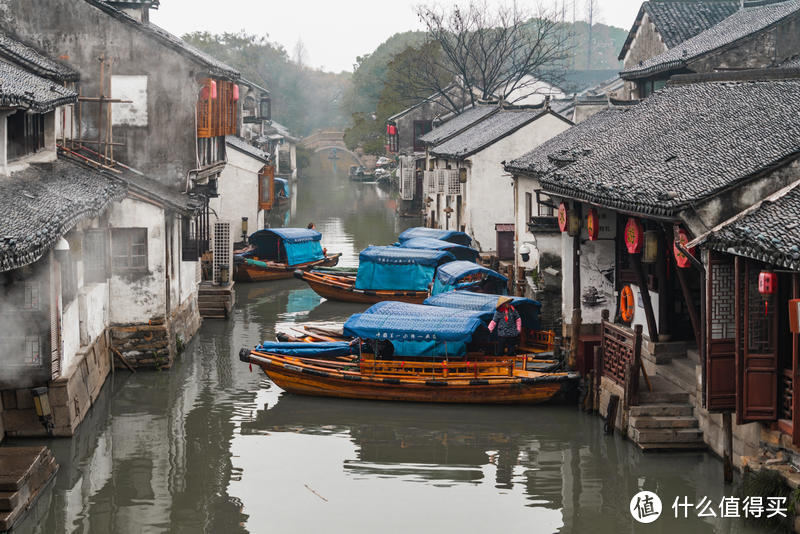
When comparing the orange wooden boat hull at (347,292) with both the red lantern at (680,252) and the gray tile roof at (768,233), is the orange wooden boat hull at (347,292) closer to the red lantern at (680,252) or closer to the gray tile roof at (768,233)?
the red lantern at (680,252)

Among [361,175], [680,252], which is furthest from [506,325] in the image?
[361,175]

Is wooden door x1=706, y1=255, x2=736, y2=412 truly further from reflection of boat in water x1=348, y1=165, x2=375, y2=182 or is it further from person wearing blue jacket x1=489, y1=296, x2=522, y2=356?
reflection of boat in water x1=348, y1=165, x2=375, y2=182

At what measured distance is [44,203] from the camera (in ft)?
57.7

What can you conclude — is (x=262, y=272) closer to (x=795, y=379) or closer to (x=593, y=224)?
(x=593, y=224)

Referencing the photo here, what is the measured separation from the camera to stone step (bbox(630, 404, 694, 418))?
16812mm

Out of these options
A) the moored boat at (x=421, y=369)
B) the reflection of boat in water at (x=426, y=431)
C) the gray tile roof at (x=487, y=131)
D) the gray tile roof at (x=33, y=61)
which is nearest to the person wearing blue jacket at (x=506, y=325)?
the moored boat at (x=421, y=369)

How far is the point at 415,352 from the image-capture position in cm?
2016

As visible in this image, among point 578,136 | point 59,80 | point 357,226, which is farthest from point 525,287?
point 357,226

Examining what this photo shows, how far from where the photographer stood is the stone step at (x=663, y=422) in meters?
16.7

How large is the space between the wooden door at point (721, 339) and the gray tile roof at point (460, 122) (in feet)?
107

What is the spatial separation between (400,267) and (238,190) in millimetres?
11454

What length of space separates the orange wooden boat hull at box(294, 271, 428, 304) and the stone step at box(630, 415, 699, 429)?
1353 cm

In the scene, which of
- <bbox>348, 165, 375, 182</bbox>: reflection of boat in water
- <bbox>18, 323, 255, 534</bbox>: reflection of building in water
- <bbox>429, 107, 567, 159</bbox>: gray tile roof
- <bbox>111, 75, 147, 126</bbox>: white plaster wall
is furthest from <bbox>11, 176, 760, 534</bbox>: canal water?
<bbox>348, 165, 375, 182</bbox>: reflection of boat in water

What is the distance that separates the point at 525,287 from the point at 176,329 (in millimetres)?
9460
